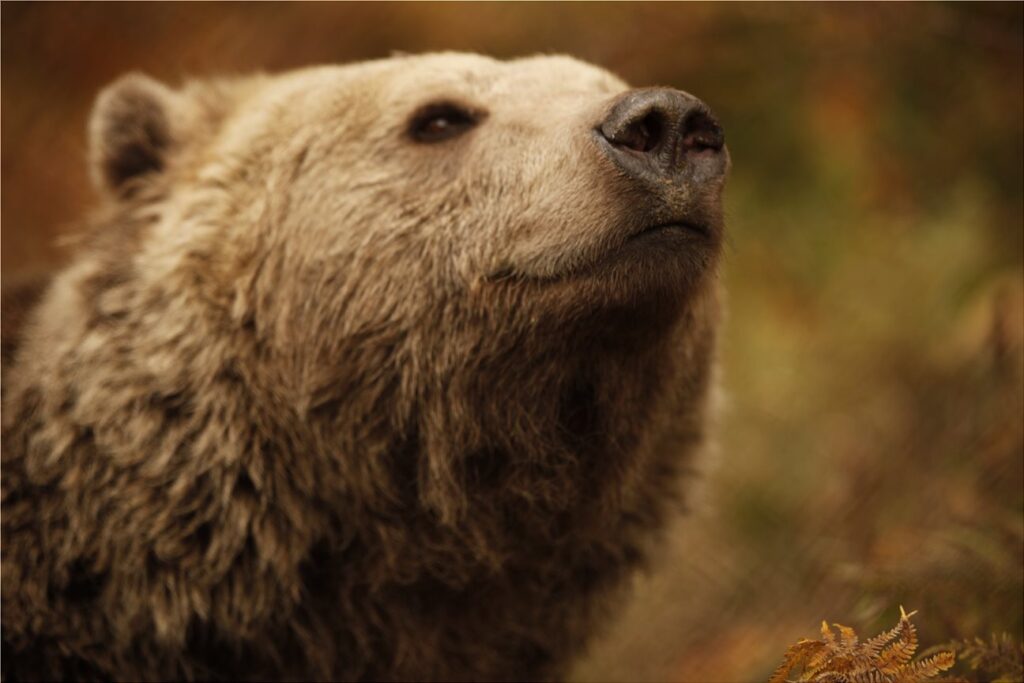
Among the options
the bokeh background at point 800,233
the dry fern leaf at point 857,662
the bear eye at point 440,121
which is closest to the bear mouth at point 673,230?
the bear eye at point 440,121

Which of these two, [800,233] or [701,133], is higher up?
[800,233]

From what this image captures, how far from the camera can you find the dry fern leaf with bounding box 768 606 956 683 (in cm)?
244

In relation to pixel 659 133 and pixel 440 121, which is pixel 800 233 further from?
pixel 659 133

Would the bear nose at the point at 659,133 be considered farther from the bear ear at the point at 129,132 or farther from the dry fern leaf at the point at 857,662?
the bear ear at the point at 129,132

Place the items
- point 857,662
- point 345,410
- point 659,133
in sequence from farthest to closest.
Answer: point 345,410 → point 659,133 → point 857,662

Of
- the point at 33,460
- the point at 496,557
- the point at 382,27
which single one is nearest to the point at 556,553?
the point at 496,557

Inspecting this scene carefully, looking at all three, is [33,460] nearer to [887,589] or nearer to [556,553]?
[556,553]

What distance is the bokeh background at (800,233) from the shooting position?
5328mm

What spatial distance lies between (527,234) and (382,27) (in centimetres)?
575

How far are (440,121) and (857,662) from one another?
209 centimetres

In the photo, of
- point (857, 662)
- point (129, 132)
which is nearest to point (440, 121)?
point (129, 132)

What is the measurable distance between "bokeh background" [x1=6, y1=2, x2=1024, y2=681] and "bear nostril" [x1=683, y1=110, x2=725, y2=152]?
55.9 inches

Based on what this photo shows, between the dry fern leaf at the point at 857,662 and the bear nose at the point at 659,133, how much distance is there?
126cm

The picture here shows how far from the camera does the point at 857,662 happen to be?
2.46 m
